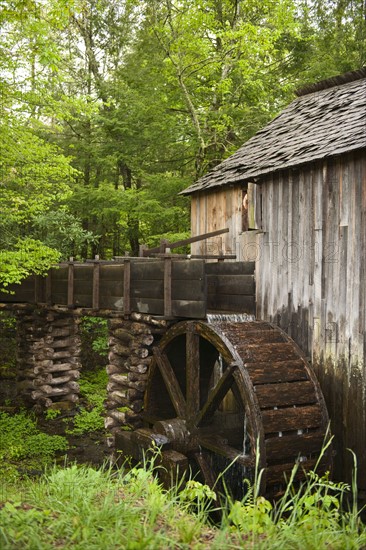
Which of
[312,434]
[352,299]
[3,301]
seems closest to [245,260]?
[352,299]

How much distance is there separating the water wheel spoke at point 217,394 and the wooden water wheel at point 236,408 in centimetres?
2

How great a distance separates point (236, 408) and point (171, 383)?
134cm

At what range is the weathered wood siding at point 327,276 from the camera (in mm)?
6492

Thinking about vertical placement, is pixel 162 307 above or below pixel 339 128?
below

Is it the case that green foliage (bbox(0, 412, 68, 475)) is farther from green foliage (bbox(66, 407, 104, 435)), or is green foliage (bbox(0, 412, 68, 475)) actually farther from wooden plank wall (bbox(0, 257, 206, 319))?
wooden plank wall (bbox(0, 257, 206, 319))

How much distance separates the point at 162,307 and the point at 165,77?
9.77m

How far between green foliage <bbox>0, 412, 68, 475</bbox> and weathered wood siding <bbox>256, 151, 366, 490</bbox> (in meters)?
5.43

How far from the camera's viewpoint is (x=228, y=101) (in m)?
15.2

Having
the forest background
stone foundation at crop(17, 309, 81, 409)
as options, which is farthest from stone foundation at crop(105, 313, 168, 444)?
the forest background

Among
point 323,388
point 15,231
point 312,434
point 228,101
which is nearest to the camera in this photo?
point 312,434

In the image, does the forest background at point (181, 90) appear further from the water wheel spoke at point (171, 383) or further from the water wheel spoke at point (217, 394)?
the water wheel spoke at point (217, 394)

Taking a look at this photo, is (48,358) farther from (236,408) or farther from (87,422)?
(236,408)

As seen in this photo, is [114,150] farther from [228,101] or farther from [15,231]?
[15,231]

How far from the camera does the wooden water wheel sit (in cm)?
629
